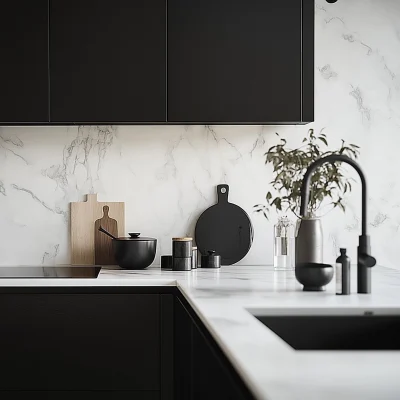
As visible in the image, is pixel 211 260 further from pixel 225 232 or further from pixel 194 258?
pixel 225 232

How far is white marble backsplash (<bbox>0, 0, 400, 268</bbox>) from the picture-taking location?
11.3 feet

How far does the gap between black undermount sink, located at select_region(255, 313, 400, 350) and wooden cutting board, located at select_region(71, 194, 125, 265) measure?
1.62 metres

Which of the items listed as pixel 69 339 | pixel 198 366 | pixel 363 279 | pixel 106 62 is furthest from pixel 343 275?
pixel 106 62

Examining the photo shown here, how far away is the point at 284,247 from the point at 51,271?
1044 mm

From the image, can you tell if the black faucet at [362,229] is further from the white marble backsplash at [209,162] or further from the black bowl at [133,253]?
the white marble backsplash at [209,162]

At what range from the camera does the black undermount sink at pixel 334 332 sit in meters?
1.90

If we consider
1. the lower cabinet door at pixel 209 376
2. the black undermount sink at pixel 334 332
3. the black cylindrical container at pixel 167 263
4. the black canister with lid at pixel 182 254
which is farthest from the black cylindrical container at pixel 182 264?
the black undermount sink at pixel 334 332

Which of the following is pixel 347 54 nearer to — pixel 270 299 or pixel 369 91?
pixel 369 91

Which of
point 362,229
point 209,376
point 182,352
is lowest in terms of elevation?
point 182,352

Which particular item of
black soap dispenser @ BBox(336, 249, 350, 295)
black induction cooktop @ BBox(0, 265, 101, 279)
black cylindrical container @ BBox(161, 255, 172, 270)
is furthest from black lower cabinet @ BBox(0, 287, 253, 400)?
black soap dispenser @ BBox(336, 249, 350, 295)

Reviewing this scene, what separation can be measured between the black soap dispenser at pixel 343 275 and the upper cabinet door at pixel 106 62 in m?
1.20

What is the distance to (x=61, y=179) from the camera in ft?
11.3

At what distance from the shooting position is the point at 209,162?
3469mm

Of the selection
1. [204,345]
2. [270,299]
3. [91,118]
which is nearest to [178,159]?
[91,118]
